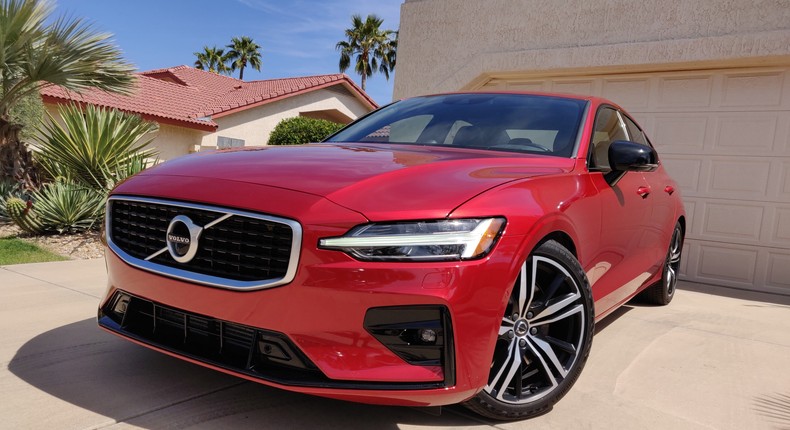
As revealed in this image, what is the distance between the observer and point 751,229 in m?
6.75

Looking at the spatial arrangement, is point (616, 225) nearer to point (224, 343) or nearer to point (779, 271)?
point (224, 343)

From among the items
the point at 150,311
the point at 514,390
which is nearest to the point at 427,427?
the point at 514,390

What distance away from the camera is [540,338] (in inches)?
101

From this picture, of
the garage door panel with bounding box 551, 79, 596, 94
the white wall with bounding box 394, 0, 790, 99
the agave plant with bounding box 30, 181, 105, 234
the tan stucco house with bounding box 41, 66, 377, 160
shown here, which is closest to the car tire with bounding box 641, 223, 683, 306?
the white wall with bounding box 394, 0, 790, 99

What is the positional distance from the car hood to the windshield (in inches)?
A: 11.0

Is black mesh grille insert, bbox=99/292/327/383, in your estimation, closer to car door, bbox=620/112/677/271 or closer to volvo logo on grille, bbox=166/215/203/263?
volvo logo on grille, bbox=166/215/203/263

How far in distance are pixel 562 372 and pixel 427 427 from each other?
63 cm

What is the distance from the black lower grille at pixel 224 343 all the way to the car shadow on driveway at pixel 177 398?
11.8 inches

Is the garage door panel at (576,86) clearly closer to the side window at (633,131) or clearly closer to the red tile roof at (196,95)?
the side window at (633,131)

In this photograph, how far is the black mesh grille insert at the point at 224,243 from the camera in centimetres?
209

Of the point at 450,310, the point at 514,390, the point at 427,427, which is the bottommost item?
the point at 427,427

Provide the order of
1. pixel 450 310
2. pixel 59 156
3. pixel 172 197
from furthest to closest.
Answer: pixel 59 156 < pixel 172 197 < pixel 450 310

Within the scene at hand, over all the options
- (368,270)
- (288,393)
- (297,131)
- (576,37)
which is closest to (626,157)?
(368,270)

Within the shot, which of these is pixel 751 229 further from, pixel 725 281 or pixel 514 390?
pixel 514 390
